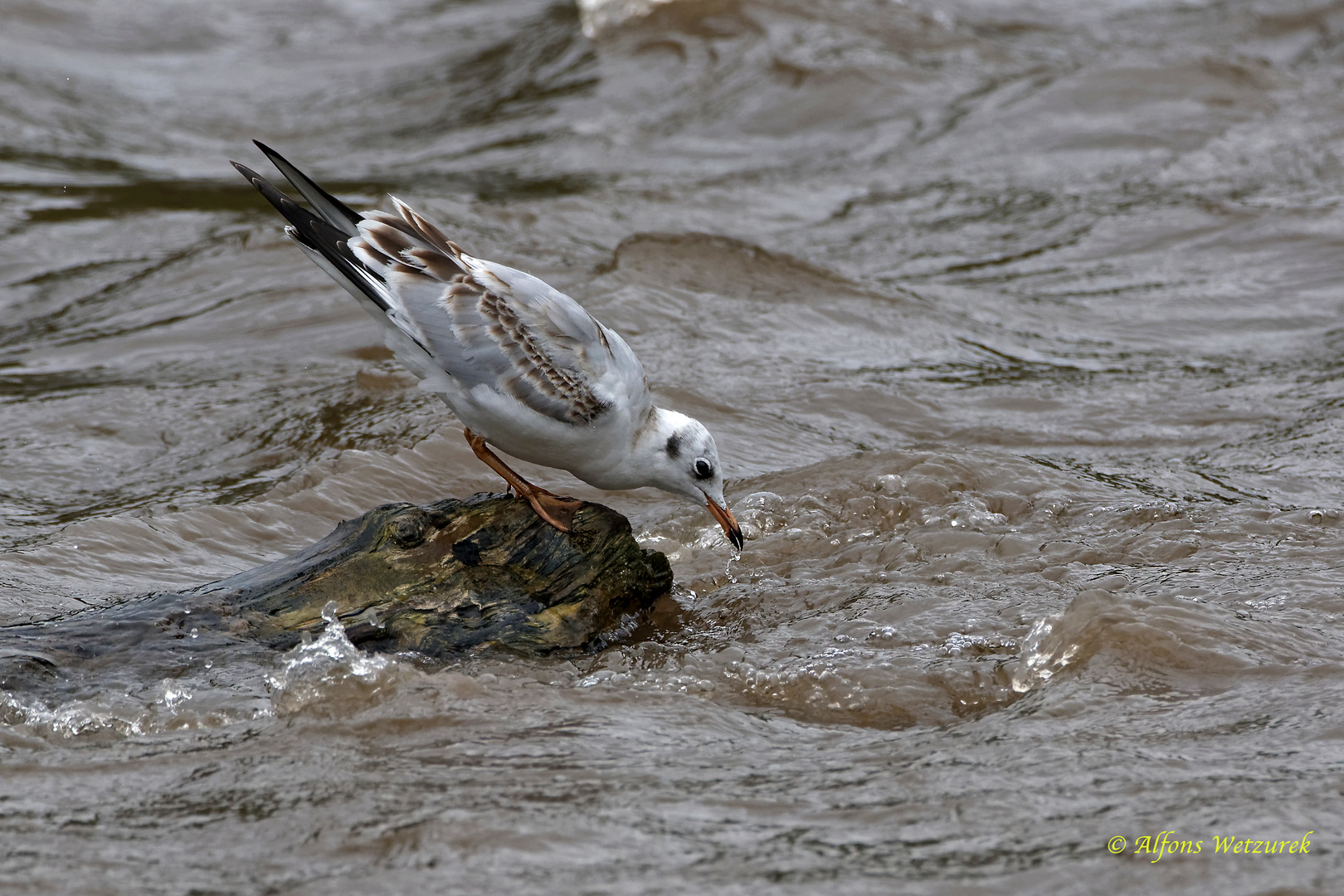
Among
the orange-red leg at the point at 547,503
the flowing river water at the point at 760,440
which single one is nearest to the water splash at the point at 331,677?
the flowing river water at the point at 760,440

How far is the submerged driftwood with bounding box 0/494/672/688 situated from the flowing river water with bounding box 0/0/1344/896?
150 millimetres

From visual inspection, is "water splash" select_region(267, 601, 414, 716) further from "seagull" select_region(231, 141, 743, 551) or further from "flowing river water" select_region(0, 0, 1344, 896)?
"seagull" select_region(231, 141, 743, 551)

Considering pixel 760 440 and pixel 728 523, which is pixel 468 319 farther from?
pixel 760 440

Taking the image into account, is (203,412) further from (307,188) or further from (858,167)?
(858,167)

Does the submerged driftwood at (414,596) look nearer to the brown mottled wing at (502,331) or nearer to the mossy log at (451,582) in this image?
the mossy log at (451,582)

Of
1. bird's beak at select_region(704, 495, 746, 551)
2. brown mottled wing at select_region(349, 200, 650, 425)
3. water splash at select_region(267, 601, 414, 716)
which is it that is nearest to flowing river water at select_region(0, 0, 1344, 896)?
water splash at select_region(267, 601, 414, 716)

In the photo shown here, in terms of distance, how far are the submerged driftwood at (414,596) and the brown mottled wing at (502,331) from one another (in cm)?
43

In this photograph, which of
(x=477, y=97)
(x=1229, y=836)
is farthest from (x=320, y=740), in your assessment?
(x=477, y=97)

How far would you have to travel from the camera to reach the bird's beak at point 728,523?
17.8ft

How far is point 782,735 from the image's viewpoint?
441 centimetres

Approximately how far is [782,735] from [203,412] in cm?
479

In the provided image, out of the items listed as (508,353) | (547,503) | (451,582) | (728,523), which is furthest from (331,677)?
(728,523)

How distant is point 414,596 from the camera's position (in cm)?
488

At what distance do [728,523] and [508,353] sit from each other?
3.50 feet
